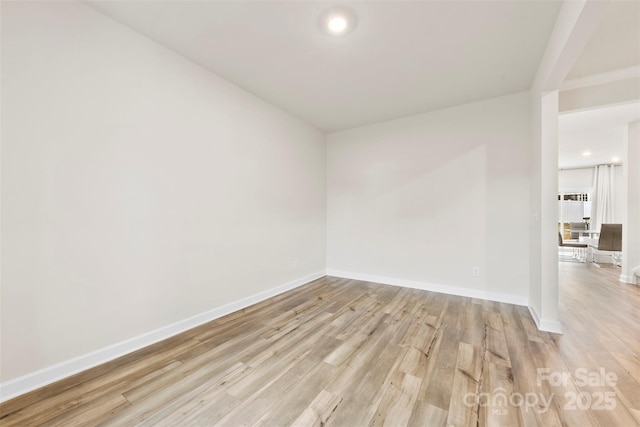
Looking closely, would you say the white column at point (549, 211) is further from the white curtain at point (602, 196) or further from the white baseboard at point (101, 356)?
the white curtain at point (602, 196)

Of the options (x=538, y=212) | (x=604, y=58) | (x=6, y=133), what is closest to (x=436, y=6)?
(x=604, y=58)

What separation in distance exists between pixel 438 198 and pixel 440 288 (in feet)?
4.24

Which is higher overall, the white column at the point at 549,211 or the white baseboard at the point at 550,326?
the white column at the point at 549,211

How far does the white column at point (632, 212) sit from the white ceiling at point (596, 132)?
341 mm

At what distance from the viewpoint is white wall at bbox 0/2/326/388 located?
1.51m

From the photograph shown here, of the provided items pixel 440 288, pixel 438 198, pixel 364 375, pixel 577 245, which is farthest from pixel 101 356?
pixel 577 245

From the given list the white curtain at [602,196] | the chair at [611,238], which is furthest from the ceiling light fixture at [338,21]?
the white curtain at [602,196]

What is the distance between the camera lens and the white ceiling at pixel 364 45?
178 cm

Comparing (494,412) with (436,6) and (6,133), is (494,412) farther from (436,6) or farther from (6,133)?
(6,133)

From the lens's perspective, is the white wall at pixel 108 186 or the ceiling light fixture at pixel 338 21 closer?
the white wall at pixel 108 186

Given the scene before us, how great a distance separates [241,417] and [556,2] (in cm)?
333

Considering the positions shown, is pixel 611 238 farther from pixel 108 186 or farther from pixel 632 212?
pixel 108 186

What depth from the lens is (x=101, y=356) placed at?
5.97 ft

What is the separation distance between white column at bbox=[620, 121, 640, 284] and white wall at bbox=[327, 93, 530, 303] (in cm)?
269
